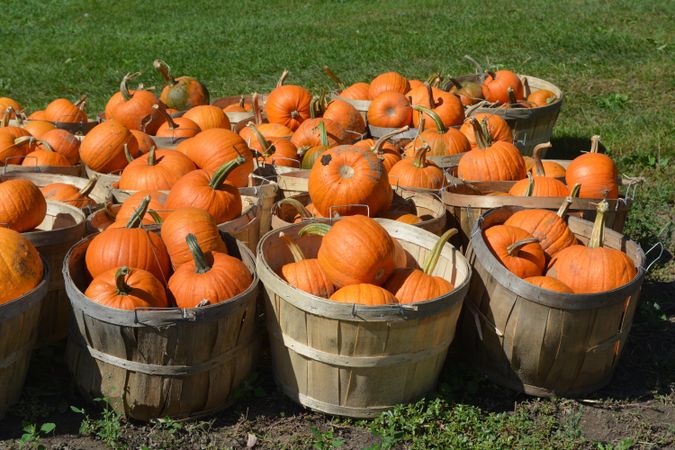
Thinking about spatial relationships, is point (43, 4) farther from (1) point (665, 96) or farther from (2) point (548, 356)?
(2) point (548, 356)

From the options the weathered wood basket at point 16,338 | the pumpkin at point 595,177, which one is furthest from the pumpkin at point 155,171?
the pumpkin at point 595,177

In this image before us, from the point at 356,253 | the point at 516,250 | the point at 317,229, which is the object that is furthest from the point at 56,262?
the point at 516,250

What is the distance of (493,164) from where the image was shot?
5176 mm

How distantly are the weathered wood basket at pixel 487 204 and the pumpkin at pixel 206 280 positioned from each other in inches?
58.4

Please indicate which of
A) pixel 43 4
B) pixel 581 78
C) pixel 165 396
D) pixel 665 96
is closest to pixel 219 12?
pixel 43 4

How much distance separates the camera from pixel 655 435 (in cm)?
378

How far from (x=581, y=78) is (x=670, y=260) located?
5.77 m

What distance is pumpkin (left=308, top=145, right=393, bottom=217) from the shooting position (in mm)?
4523

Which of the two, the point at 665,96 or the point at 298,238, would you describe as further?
the point at 665,96

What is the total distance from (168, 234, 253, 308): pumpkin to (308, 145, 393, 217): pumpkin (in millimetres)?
821

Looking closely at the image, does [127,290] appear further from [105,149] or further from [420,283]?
[105,149]

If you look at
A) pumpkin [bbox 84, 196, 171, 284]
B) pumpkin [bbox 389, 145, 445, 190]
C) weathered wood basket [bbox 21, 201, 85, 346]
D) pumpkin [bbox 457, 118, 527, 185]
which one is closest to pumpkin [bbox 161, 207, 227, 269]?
pumpkin [bbox 84, 196, 171, 284]

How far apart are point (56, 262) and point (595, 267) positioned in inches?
109

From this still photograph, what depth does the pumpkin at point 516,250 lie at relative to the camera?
4113 millimetres
